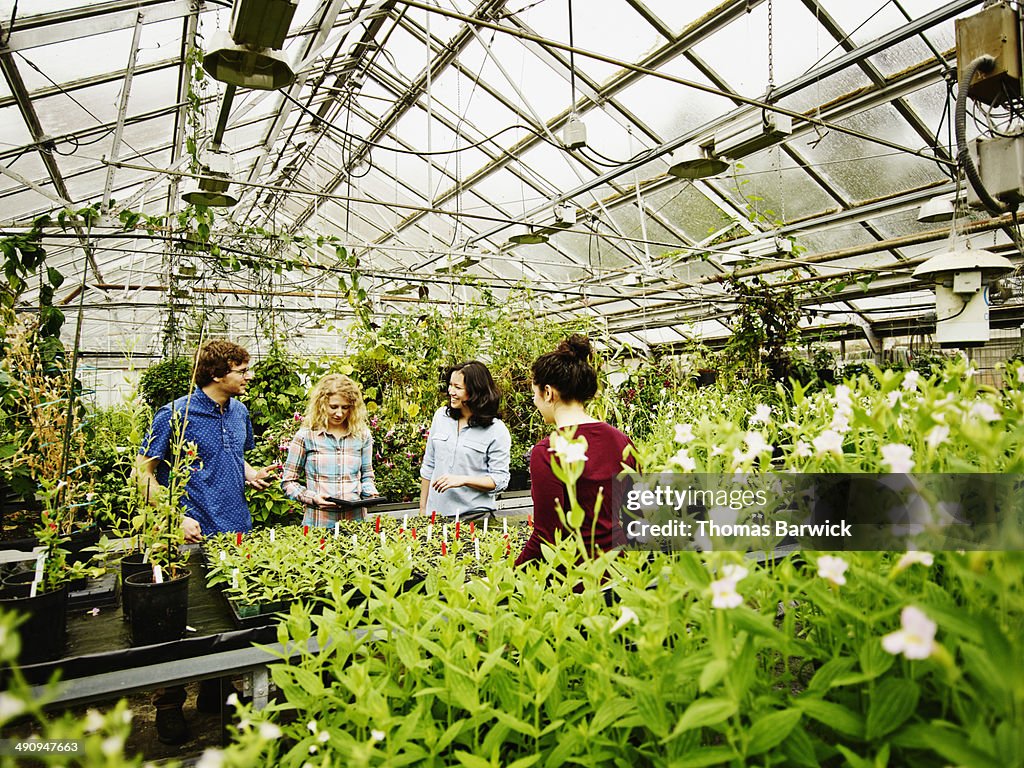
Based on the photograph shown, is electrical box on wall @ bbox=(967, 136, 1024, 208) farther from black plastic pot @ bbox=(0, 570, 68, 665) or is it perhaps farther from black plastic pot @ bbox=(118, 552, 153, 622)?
black plastic pot @ bbox=(0, 570, 68, 665)

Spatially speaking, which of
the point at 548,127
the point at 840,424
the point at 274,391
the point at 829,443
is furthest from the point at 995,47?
the point at 548,127

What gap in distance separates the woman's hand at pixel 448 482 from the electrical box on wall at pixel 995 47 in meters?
2.21

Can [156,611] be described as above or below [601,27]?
below

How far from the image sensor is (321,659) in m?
0.89

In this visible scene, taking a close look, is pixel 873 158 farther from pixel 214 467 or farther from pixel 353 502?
pixel 214 467

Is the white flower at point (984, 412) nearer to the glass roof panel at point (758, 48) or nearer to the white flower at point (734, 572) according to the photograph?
the white flower at point (734, 572)

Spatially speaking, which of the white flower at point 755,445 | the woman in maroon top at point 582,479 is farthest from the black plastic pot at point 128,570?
the white flower at point 755,445

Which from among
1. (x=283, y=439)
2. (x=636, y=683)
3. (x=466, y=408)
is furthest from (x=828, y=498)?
(x=283, y=439)

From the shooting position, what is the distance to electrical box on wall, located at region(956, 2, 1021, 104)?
6.24 feet

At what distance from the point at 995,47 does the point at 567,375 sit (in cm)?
166

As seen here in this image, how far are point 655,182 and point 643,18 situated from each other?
85.7 inches

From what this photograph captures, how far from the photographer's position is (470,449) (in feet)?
9.07

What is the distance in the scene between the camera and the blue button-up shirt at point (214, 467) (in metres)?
2.47

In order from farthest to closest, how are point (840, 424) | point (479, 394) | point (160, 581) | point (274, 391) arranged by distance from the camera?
point (274, 391), point (479, 394), point (160, 581), point (840, 424)
